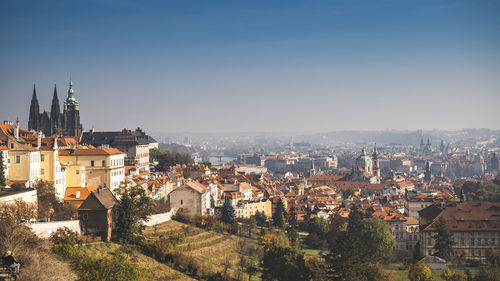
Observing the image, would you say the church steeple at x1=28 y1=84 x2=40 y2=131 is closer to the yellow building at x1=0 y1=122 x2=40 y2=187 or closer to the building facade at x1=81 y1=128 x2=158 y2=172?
the building facade at x1=81 y1=128 x2=158 y2=172

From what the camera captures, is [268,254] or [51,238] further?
[268,254]

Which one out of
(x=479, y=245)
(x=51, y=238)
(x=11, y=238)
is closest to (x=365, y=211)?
(x=479, y=245)

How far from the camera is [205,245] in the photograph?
46.1 meters

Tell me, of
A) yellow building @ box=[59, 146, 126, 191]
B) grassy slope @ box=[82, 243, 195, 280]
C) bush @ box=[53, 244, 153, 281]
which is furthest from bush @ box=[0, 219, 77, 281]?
yellow building @ box=[59, 146, 126, 191]

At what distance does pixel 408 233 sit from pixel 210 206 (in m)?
22.0

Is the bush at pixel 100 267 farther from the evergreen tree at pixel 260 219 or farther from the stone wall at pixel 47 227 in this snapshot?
the evergreen tree at pixel 260 219

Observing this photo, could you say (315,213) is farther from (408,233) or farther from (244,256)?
(244,256)

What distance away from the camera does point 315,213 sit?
77062mm

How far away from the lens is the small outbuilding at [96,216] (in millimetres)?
37438

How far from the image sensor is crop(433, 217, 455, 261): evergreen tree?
178ft

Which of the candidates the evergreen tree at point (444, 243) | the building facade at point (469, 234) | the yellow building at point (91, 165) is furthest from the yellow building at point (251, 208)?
the evergreen tree at point (444, 243)

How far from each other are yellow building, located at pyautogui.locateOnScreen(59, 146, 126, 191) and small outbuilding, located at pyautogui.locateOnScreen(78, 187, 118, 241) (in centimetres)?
943

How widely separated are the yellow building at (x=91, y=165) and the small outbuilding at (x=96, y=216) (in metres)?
9.43

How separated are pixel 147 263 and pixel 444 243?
29.6 m
